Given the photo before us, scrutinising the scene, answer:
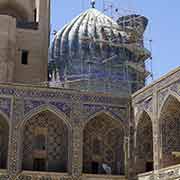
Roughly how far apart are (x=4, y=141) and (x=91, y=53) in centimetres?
733

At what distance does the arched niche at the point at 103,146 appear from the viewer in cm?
1911

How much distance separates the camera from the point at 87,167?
19125 millimetres

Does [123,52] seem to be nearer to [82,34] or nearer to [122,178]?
[82,34]

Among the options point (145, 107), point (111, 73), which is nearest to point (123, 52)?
point (111, 73)

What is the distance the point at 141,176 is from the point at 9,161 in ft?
14.4

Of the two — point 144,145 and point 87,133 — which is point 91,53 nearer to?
point 87,133

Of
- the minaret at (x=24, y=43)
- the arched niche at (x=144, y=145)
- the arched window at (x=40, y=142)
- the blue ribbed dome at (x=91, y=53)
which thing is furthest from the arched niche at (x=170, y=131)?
the blue ribbed dome at (x=91, y=53)

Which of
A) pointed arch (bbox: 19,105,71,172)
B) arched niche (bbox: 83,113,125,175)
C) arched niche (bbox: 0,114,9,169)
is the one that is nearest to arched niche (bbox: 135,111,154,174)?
arched niche (bbox: 83,113,125,175)

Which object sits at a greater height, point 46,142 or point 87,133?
point 87,133

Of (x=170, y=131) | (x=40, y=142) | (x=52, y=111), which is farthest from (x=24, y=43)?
(x=170, y=131)

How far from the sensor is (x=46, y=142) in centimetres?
1888

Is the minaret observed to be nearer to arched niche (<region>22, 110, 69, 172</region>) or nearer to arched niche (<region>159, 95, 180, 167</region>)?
arched niche (<region>22, 110, 69, 172</region>)

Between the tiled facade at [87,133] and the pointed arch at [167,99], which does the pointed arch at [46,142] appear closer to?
the tiled facade at [87,133]

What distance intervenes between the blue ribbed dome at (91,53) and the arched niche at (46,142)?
4799 millimetres
